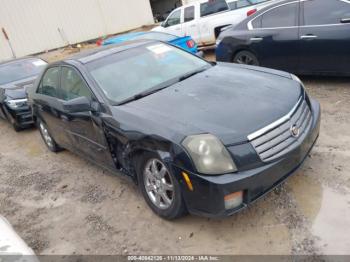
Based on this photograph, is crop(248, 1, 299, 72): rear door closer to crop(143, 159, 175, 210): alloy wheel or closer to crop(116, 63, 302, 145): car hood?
crop(116, 63, 302, 145): car hood

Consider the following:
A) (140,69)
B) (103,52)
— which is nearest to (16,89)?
(103,52)

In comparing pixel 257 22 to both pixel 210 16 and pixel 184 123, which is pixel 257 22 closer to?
pixel 210 16

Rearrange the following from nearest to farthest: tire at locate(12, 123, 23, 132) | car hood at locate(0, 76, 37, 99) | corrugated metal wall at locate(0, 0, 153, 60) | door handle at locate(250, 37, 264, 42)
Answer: door handle at locate(250, 37, 264, 42) → car hood at locate(0, 76, 37, 99) → tire at locate(12, 123, 23, 132) → corrugated metal wall at locate(0, 0, 153, 60)

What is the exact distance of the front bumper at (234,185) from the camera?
104 inches

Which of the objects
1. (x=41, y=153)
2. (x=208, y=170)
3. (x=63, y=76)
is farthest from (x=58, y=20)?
(x=208, y=170)

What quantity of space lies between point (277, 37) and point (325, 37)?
0.84m

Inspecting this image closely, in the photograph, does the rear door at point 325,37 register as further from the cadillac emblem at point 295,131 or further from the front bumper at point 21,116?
the front bumper at point 21,116

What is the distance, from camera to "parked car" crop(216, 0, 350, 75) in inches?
209

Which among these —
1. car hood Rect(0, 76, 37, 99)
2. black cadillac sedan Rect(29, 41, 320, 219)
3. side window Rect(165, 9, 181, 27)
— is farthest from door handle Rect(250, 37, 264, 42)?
side window Rect(165, 9, 181, 27)

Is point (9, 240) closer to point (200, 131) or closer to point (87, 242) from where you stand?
point (87, 242)

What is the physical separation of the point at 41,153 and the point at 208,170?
420 centimetres

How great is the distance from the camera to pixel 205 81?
3.73 metres

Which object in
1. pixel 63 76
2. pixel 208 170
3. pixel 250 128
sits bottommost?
pixel 208 170

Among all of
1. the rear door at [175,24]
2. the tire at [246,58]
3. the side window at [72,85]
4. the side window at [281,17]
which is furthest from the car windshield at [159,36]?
the side window at [72,85]
